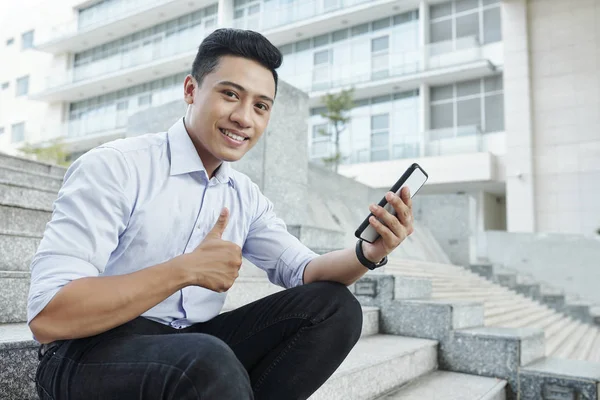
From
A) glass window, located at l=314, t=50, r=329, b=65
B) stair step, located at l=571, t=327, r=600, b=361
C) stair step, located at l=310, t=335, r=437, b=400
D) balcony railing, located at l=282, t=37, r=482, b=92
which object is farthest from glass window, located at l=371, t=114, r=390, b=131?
stair step, located at l=310, t=335, r=437, b=400

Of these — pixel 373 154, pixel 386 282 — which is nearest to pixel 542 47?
pixel 373 154

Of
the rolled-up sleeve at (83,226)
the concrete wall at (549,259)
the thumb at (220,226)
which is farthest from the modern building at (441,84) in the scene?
the rolled-up sleeve at (83,226)

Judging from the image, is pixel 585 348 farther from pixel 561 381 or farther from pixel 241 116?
pixel 241 116

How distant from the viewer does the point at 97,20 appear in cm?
2939

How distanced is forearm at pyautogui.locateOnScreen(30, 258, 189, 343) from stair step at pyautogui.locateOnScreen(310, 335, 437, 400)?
4.11 feet

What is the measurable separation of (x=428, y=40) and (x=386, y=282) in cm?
1838

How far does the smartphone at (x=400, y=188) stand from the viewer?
1651 mm

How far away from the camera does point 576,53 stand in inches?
676

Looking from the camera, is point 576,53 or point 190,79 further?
point 576,53

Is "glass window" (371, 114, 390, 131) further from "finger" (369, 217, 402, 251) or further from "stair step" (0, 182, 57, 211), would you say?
"finger" (369, 217, 402, 251)

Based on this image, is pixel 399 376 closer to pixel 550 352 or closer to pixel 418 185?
pixel 418 185

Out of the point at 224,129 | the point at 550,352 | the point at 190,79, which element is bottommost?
the point at 550,352

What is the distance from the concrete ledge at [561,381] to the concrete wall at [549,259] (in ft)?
31.1

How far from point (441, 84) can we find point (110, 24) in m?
18.7
